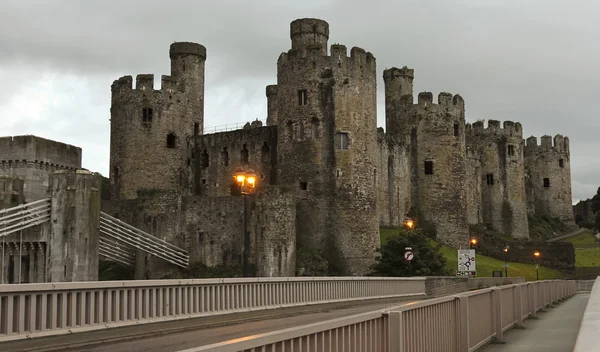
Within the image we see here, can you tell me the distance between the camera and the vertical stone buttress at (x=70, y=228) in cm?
3916

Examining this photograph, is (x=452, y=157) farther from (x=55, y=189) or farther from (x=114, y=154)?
(x=55, y=189)

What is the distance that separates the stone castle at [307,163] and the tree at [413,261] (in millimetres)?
3854

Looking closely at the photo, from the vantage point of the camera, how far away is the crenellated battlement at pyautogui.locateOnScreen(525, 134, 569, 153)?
8331cm

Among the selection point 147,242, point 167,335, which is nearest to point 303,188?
point 147,242

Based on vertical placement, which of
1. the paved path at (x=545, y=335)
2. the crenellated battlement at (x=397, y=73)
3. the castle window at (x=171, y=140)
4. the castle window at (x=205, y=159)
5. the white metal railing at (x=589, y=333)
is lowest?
the paved path at (x=545, y=335)

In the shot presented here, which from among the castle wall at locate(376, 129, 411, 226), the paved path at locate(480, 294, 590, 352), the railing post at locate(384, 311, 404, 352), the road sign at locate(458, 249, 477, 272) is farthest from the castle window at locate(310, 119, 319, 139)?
the railing post at locate(384, 311, 404, 352)

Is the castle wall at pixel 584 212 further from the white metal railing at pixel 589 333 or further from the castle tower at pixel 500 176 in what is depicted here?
the white metal railing at pixel 589 333

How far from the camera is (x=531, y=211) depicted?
263 feet

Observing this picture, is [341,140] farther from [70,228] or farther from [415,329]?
[415,329]

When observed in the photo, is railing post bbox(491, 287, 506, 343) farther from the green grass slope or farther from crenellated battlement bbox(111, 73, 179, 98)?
crenellated battlement bbox(111, 73, 179, 98)

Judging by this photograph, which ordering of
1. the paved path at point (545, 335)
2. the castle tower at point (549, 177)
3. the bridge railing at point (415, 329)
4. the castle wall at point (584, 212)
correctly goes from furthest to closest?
1. the castle wall at point (584, 212)
2. the castle tower at point (549, 177)
3. the paved path at point (545, 335)
4. the bridge railing at point (415, 329)

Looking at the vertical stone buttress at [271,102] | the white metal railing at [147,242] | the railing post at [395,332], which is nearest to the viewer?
the railing post at [395,332]

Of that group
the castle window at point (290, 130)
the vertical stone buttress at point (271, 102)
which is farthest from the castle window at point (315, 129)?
the vertical stone buttress at point (271, 102)

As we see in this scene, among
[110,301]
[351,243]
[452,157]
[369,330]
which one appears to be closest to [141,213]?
[351,243]
